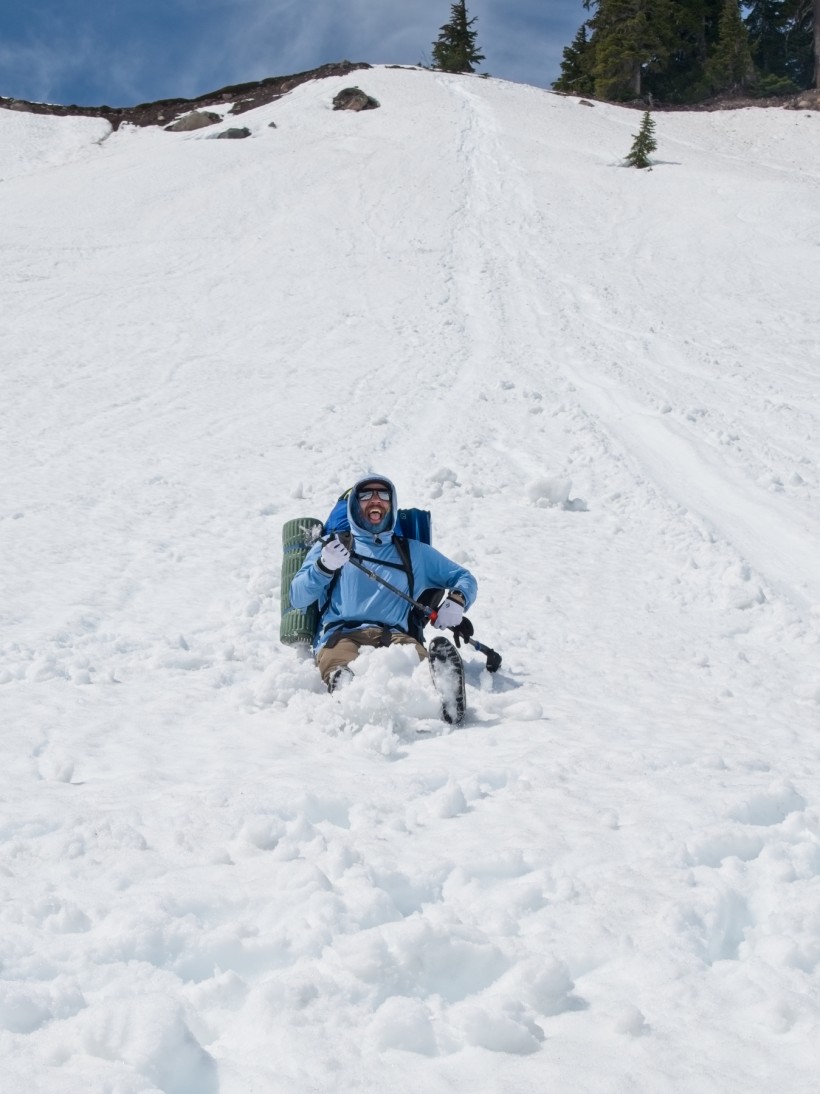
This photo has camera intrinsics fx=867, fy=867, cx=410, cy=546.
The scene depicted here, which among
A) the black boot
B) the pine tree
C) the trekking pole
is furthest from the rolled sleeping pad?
the pine tree

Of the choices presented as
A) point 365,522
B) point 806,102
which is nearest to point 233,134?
point 806,102

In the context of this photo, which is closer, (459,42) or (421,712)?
(421,712)

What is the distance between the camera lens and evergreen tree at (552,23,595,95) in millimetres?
51969

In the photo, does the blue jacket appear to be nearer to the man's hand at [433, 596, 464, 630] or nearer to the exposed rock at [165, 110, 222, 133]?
the man's hand at [433, 596, 464, 630]

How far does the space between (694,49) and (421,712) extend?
56.8 metres

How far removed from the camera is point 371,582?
17.9 ft

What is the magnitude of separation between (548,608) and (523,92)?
44.2m

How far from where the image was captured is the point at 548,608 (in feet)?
20.0

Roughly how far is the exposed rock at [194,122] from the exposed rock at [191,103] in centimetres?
221

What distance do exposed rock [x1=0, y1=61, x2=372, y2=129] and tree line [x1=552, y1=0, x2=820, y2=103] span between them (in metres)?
13.7

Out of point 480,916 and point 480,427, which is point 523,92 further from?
point 480,916

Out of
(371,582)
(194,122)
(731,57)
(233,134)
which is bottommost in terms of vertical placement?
(371,582)

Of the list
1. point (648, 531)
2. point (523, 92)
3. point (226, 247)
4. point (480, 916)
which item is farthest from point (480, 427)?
point (523, 92)

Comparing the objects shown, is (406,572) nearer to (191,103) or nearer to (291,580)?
(291,580)
